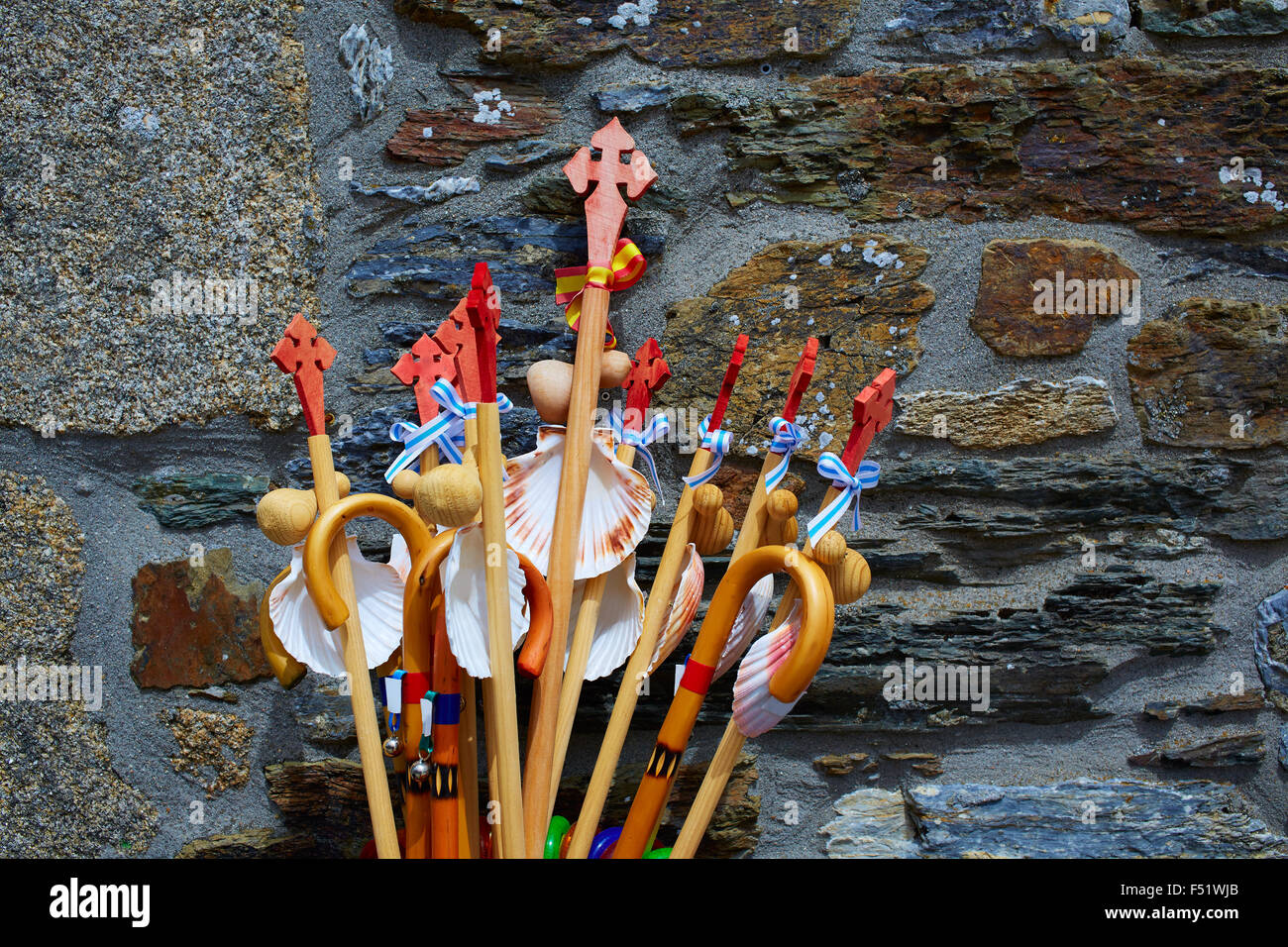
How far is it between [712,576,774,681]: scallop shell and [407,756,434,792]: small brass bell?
238 mm

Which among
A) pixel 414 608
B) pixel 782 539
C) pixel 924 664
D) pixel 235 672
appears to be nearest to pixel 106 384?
pixel 235 672

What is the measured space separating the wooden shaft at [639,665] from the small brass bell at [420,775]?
0.43ft

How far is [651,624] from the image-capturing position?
77 centimetres

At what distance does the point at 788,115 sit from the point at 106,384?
719mm

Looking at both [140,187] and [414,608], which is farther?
[140,187]

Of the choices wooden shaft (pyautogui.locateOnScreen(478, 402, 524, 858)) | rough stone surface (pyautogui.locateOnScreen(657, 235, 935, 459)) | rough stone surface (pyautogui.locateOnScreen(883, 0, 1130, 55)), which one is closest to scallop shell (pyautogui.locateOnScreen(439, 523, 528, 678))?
wooden shaft (pyautogui.locateOnScreen(478, 402, 524, 858))

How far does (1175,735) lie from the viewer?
959 millimetres

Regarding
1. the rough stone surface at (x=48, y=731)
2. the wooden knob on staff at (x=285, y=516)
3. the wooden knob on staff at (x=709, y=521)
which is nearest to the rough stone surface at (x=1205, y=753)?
the wooden knob on staff at (x=709, y=521)

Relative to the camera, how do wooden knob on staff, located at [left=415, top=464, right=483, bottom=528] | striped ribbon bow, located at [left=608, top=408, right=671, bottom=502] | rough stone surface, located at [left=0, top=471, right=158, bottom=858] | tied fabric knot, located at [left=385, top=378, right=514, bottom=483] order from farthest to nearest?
1. rough stone surface, located at [left=0, top=471, right=158, bottom=858]
2. striped ribbon bow, located at [left=608, top=408, right=671, bottom=502]
3. tied fabric knot, located at [left=385, top=378, right=514, bottom=483]
4. wooden knob on staff, located at [left=415, top=464, right=483, bottom=528]

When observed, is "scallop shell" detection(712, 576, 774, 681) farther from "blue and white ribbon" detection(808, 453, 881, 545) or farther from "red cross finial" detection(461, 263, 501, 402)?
"red cross finial" detection(461, 263, 501, 402)

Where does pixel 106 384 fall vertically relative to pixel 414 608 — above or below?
above

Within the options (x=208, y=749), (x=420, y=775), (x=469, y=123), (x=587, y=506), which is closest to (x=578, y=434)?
(x=587, y=506)

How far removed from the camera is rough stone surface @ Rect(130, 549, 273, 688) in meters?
0.93

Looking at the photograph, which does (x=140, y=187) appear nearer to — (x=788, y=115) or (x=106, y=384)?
(x=106, y=384)
